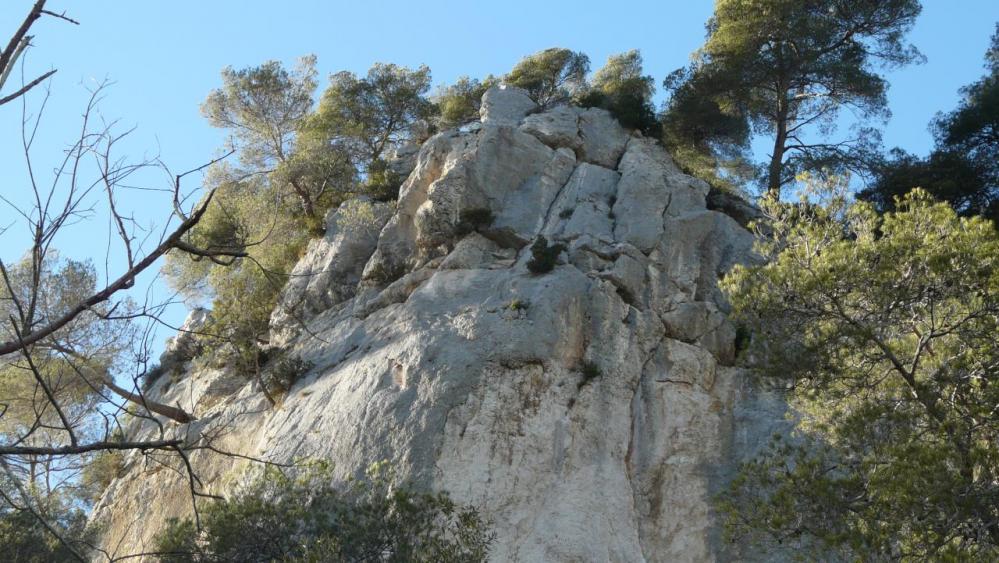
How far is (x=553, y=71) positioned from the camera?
3519 centimetres

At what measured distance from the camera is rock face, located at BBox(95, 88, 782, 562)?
1491 centimetres

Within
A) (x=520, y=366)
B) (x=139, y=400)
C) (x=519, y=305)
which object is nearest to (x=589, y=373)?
(x=520, y=366)

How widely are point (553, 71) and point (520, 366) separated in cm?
2138

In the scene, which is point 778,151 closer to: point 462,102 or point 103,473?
point 462,102

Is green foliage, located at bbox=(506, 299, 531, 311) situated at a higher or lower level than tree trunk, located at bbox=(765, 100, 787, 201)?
lower

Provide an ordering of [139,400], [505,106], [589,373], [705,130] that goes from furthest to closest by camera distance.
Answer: [705,130] → [505,106] → [589,373] → [139,400]

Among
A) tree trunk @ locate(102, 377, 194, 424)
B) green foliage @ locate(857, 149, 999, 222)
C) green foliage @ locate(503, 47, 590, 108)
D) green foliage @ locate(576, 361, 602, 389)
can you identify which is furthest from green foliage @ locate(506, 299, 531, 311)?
green foliage @ locate(503, 47, 590, 108)

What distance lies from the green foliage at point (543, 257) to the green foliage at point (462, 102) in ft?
39.5

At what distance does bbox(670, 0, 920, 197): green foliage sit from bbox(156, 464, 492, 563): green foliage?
16468mm

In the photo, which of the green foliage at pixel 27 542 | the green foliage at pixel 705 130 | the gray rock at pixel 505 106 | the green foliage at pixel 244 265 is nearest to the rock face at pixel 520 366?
the green foliage at pixel 244 265

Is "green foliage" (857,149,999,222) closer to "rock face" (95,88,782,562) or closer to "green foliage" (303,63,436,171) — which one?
"rock face" (95,88,782,562)

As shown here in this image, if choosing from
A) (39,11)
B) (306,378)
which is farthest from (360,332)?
(39,11)

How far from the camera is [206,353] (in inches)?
814

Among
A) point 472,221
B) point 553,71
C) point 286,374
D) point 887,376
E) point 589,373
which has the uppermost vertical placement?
point 553,71
